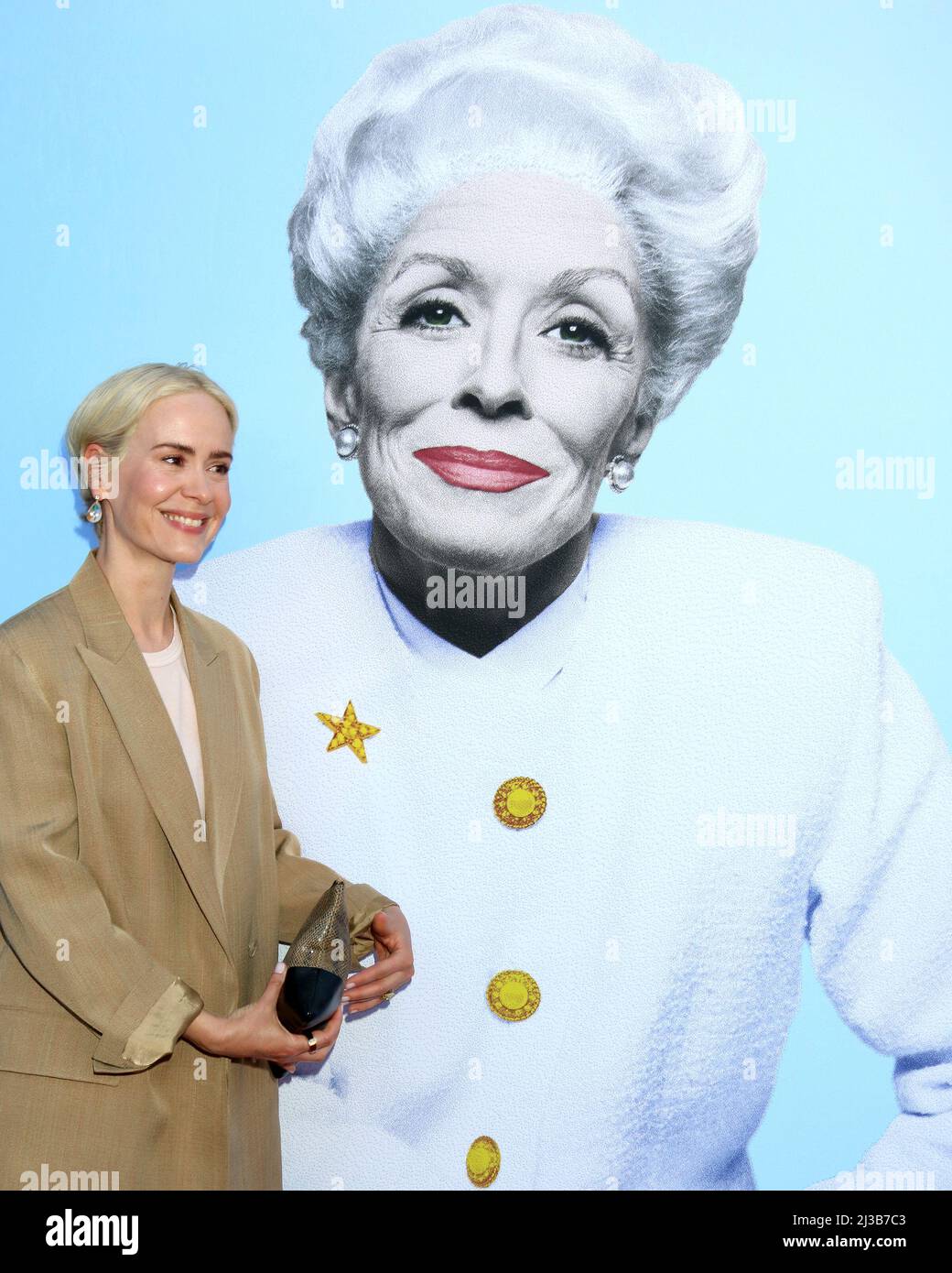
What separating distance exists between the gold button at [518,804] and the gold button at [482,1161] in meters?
0.57

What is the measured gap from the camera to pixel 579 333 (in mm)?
2307

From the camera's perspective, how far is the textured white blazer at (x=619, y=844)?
2330 mm

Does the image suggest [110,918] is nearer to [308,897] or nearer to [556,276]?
[308,897]

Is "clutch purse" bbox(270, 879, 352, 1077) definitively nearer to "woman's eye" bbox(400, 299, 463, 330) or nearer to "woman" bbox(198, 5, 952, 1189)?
"woman" bbox(198, 5, 952, 1189)

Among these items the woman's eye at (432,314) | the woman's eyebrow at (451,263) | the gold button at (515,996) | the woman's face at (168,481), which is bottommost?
the gold button at (515,996)

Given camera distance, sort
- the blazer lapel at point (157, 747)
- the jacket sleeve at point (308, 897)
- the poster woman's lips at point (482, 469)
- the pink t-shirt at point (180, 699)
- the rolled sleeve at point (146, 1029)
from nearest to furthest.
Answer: the rolled sleeve at point (146, 1029), the blazer lapel at point (157, 747), the pink t-shirt at point (180, 699), the jacket sleeve at point (308, 897), the poster woman's lips at point (482, 469)

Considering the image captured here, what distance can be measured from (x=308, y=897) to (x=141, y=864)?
13.2 inches

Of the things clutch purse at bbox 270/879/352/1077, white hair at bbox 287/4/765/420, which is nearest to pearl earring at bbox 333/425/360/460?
white hair at bbox 287/4/765/420

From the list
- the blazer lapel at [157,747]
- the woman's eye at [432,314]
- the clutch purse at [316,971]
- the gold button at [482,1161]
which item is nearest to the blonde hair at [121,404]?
the blazer lapel at [157,747]

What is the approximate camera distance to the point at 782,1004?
2.41 metres

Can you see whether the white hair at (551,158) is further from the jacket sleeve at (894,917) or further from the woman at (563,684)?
the jacket sleeve at (894,917)

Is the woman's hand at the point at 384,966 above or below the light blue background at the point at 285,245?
below
